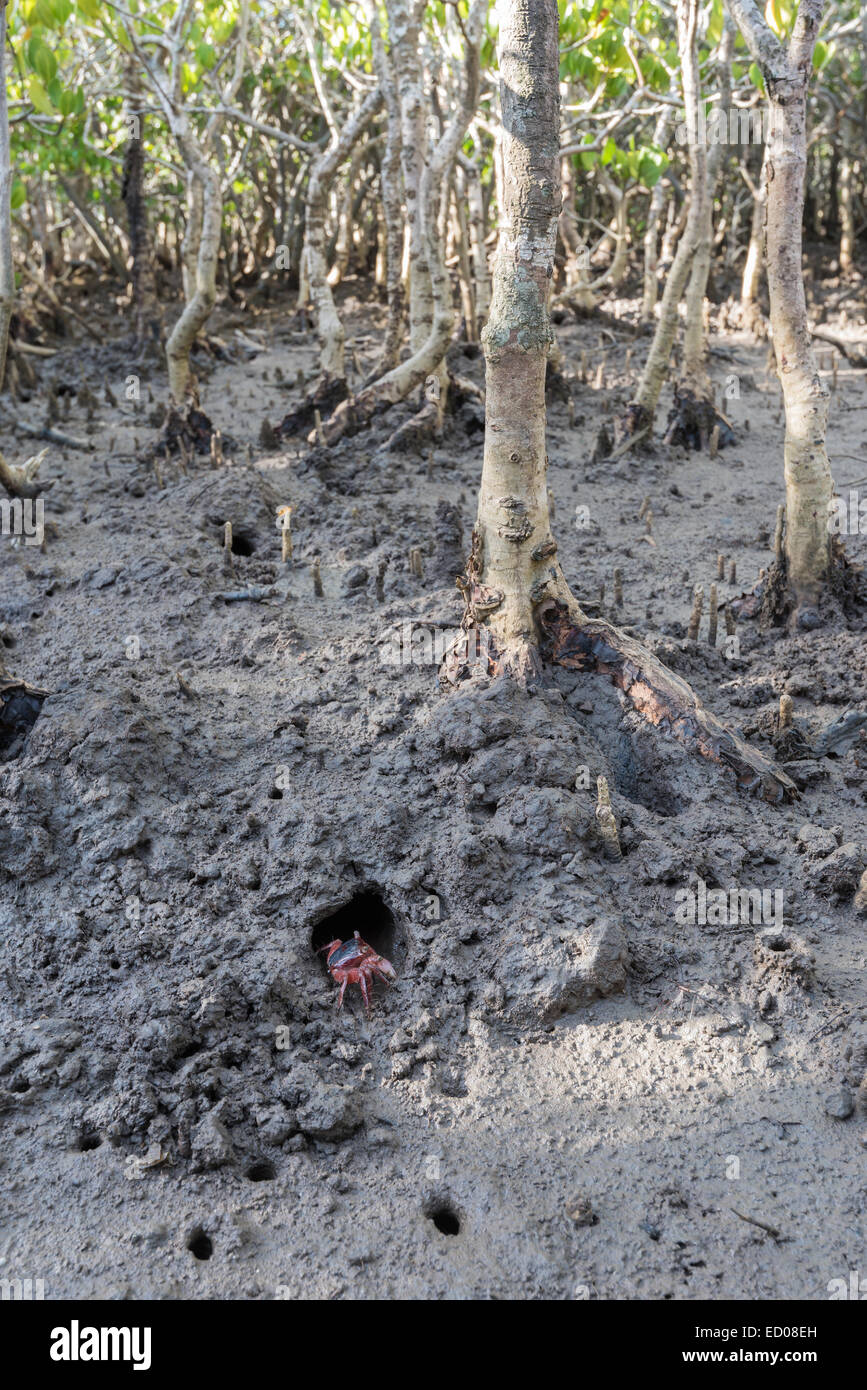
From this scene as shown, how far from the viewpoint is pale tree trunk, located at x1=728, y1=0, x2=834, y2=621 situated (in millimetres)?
5164

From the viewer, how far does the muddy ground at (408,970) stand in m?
3.04

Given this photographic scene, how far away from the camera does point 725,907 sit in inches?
157

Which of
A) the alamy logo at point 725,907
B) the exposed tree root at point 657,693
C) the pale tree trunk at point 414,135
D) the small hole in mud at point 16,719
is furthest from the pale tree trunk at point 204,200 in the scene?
the alamy logo at point 725,907

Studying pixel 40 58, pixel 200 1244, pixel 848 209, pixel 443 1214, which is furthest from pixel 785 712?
pixel 848 209

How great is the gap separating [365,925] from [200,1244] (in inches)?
54.8

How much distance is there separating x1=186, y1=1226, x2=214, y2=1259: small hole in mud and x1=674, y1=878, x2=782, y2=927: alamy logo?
6.17 feet

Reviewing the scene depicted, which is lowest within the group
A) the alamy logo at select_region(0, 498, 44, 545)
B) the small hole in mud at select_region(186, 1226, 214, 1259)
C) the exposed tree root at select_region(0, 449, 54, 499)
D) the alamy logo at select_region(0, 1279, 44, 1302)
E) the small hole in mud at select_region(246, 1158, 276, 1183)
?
the alamy logo at select_region(0, 1279, 44, 1302)

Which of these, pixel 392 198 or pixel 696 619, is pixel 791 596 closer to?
pixel 696 619

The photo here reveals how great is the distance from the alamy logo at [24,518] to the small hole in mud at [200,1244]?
202 inches

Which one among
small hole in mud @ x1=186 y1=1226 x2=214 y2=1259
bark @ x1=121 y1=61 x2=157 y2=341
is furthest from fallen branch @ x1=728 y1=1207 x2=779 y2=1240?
bark @ x1=121 y1=61 x2=157 y2=341

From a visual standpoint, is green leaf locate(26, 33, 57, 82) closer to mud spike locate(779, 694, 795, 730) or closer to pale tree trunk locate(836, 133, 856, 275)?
mud spike locate(779, 694, 795, 730)

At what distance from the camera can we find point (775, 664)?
560 cm

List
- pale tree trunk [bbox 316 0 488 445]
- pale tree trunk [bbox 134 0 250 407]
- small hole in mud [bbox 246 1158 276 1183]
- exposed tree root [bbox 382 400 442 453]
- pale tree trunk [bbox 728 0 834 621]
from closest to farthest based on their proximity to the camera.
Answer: small hole in mud [bbox 246 1158 276 1183], pale tree trunk [bbox 728 0 834 621], pale tree trunk [bbox 316 0 488 445], exposed tree root [bbox 382 400 442 453], pale tree trunk [bbox 134 0 250 407]

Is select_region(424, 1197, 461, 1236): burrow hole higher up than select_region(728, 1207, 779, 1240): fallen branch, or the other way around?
select_region(728, 1207, 779, 1240): fallen branch
